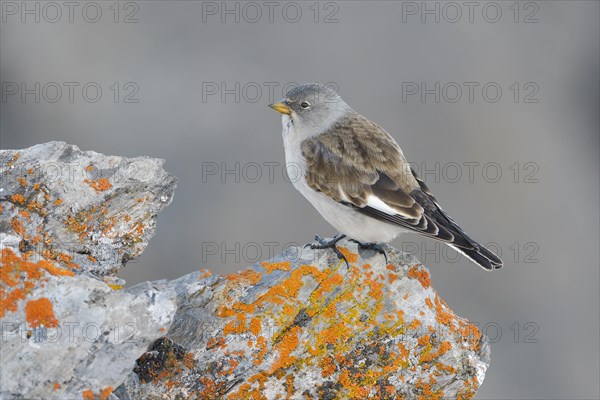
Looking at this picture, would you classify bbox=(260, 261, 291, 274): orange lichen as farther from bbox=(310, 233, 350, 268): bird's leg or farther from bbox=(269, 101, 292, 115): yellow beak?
bbox=(269, 101, 292, 115): yellow beak

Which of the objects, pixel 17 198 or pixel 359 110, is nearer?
pixel 17 198

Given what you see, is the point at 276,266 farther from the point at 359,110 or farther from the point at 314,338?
the point at 359,110

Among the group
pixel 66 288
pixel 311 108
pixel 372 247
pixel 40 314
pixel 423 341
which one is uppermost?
pixel 311 108

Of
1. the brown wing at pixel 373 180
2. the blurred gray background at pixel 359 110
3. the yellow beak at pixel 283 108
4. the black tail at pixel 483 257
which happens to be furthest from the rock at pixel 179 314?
the blurred gray background at pixel 359 110

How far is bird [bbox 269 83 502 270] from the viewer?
349 inches

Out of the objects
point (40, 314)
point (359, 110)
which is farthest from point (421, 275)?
point (359, 110)

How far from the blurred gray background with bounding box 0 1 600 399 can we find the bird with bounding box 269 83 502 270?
14389 millimetres

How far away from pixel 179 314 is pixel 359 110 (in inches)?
903

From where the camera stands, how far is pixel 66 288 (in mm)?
6695

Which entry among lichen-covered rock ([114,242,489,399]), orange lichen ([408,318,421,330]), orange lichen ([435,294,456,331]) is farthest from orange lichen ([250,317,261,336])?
orange lichen ([435,294,456,331])

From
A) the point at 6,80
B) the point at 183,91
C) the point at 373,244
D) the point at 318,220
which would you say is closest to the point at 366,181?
the point at 373,244

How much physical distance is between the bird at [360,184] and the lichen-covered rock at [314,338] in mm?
449

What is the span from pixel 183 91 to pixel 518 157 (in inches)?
530

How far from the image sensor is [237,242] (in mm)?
26812
